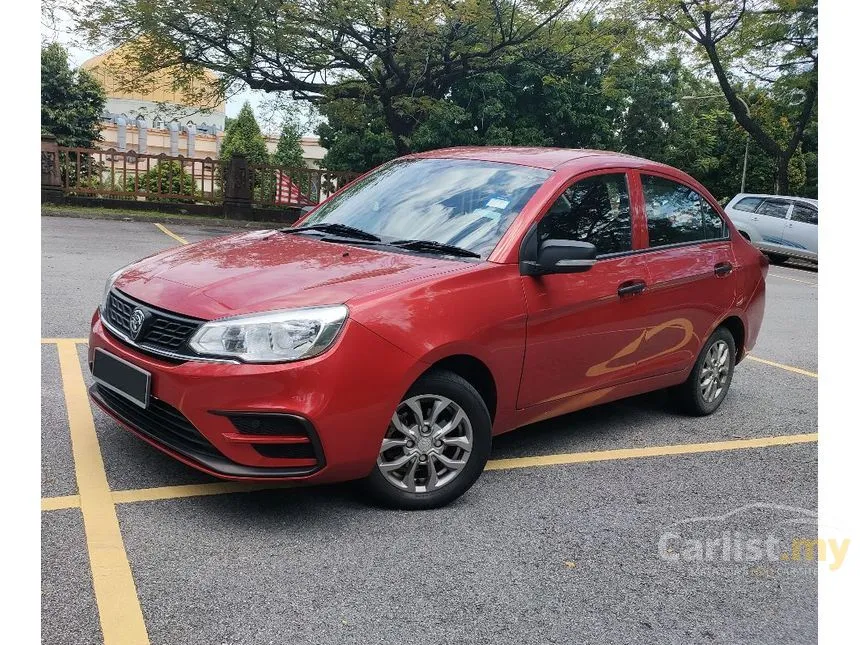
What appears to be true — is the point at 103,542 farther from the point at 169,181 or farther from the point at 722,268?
the point at 169,181

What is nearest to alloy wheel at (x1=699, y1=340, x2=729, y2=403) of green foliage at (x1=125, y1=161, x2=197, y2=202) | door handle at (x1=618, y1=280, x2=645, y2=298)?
door handle at (x1=618, y1=280, x2=645, y2=298)

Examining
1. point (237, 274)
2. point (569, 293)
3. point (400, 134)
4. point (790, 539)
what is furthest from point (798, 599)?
point (400, 134)

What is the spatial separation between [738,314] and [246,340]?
365 centimetres

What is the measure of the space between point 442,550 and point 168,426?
1.24 metres

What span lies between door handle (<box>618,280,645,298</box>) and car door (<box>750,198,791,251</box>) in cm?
1598

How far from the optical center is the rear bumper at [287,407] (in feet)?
10.6

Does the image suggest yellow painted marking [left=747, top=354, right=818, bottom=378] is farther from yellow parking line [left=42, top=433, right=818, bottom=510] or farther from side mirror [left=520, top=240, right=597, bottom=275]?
side mirror [left=520, top=240, right=597, bottom=275]

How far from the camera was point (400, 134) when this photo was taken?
912 inches

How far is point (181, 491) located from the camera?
372 cm

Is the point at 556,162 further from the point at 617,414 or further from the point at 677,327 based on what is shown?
the point at 617,414

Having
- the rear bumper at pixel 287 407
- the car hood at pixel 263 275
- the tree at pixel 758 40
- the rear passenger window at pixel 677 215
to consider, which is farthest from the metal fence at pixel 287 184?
the rear bumper at pixel 287 407

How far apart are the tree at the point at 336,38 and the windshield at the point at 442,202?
13.9 m

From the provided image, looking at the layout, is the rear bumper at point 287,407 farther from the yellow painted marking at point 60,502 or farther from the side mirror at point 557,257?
the side mirror at point 557,257

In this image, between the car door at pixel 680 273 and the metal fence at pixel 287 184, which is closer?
the car door at pixel 680 273
